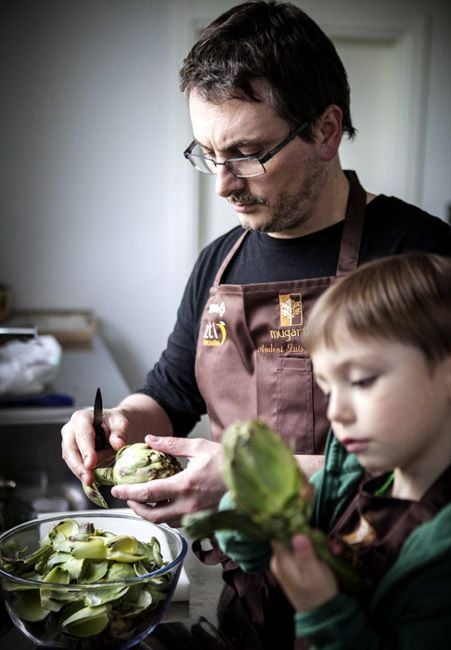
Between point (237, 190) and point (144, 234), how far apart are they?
100 inches

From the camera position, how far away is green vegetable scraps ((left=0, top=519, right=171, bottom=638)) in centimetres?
90

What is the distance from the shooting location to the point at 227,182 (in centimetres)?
141

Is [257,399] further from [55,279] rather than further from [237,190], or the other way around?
[55,279]

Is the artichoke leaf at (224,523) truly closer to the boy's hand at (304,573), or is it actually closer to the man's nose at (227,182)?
the boy's hand at (304,573)

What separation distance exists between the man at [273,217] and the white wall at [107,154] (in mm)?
2350

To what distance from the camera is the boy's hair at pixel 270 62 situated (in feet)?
4.54

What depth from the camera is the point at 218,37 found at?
1.44 metres

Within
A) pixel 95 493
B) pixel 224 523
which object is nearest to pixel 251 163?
pixel 95 493

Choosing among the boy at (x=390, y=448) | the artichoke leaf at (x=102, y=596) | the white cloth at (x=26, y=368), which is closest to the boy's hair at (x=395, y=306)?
the boy at (x=390, y=448)

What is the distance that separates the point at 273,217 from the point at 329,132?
0.68 feet

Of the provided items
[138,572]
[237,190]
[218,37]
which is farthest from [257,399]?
[218,37]

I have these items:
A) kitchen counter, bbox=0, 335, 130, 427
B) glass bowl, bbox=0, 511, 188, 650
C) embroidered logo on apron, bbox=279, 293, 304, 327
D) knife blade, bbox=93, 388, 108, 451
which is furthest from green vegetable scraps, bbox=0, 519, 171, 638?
kitchen counter, bbox=0, 335, 130, 427

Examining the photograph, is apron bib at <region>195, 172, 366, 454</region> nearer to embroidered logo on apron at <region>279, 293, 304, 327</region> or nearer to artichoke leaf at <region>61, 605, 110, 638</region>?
embroidered logo on apron at <region>279, 293, 304, 327</region>

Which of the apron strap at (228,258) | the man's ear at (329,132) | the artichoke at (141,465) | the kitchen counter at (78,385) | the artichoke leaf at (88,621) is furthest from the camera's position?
the kitchen counter at (78,385)
